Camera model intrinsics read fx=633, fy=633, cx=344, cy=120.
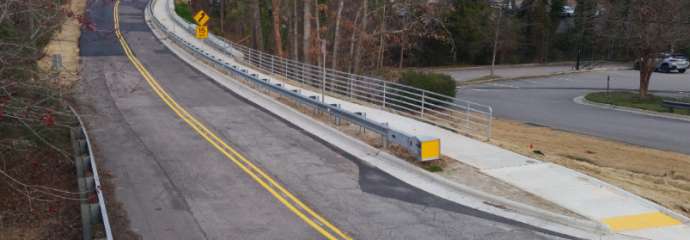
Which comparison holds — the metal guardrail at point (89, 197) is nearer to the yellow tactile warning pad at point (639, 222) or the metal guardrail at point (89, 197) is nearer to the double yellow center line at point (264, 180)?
the double yellow center line at point (264, 180)

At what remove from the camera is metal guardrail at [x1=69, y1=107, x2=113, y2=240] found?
9586 mm

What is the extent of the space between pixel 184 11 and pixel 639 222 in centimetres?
5372

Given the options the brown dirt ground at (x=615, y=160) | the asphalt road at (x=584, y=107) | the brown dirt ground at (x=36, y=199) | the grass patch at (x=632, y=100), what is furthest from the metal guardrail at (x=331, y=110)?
the grass patch at (x=632, y=100)

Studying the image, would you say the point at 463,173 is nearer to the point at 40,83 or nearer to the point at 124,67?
the point at 40,83

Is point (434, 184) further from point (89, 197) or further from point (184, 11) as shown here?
point (184, 11)

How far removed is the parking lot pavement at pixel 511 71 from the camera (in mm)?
52938

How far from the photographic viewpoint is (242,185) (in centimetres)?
1248

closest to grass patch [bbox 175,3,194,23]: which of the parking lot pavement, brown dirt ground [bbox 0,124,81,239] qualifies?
the parking lot pavement

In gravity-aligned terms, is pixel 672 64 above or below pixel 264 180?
above

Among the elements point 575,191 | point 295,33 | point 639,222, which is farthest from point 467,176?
point 295,33

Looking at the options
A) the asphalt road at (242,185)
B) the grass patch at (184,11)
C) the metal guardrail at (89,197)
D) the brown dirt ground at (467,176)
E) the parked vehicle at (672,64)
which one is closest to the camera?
the metal guardrail at (89,197)

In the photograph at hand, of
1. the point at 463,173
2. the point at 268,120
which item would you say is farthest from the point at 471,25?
the point at 463,173

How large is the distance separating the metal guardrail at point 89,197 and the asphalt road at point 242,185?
0.59 m

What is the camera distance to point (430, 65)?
65125 millimetres
